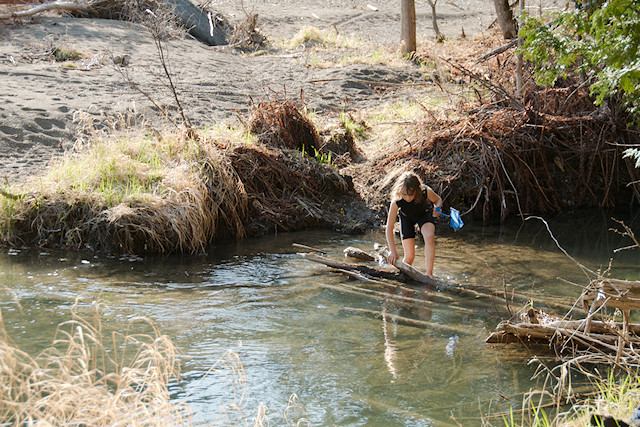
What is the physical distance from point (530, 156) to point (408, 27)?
26.5 feet

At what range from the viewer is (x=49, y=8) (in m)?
16.1

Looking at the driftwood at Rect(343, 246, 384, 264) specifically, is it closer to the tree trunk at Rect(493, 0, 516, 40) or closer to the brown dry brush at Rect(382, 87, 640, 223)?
the brown dry brush at Rect(382, 87, 640, 223)

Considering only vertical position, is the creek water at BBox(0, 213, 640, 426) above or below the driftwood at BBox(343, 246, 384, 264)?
below

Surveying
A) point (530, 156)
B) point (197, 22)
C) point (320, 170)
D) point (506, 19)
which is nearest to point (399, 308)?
point (320, 170)

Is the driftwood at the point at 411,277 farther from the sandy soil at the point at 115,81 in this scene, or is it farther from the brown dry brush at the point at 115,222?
the sandy soil at the point at 115,81

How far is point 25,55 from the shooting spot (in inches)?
538

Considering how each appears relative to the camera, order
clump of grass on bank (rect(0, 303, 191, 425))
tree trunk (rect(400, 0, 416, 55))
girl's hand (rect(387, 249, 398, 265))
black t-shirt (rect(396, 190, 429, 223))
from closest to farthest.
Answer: clump of grass on bank (rect(0, 303, 191, 425))
girl's hand (rect(387, 249, 398, 265))
black t-shirt (rect(396, 190, 429, 223))
tree trunk (rect(400, 0, 416, 55))

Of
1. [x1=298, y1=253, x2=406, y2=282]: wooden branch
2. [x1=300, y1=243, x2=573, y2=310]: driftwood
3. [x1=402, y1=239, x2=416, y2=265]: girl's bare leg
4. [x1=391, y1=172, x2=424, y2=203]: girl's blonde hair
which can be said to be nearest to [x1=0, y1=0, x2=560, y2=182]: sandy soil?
[x1=298, y1=253, x2=406, y2=282]: wooden branch

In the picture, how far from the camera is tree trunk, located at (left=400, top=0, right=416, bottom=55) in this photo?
17906 mm

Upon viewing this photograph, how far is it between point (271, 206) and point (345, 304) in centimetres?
359

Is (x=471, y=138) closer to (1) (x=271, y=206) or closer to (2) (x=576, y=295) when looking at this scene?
(1) (x=271, y=206)

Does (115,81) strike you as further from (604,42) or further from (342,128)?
(604,42)

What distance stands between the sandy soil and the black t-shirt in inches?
159

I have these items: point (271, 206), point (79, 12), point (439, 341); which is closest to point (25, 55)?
point (79, 12)
